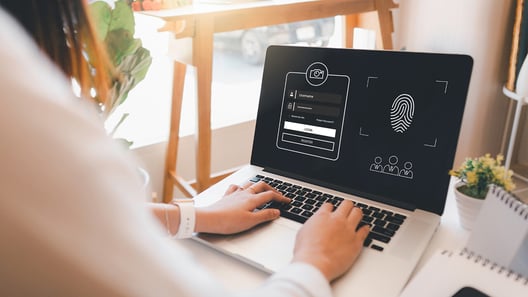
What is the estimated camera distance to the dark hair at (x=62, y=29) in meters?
0.41

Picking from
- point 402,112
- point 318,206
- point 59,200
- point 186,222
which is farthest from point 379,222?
point 59,200

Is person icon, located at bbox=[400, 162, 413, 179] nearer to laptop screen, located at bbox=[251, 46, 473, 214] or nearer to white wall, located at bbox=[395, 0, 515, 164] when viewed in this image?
laptop screen, located at bbox=[251, 46, 473, 214]

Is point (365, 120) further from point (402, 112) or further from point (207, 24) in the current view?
point (207, 24)

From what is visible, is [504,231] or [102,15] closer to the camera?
[504,231]

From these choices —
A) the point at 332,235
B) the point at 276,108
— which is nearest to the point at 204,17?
the point at 276,108

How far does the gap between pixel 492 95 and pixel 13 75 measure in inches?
91.6

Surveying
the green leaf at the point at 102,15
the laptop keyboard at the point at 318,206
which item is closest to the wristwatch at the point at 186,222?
the laptop keyboard at the point at 318,206

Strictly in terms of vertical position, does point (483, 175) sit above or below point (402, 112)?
below

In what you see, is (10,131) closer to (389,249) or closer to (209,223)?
(209,223)

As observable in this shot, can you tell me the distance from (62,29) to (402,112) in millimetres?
638

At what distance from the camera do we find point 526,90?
1.84 m

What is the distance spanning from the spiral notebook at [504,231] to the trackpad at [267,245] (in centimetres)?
29

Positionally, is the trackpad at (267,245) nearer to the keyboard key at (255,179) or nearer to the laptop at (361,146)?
the laptop at (361,146)

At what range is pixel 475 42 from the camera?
6.76 ft
